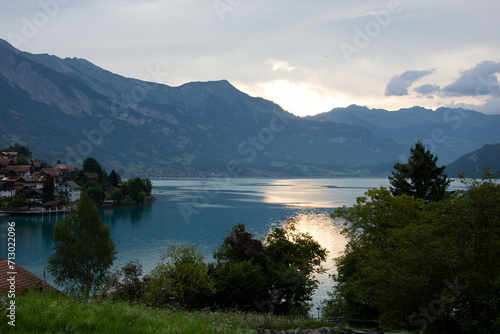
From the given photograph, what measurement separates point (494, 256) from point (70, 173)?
155 meters

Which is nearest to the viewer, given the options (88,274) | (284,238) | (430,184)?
(284,238)

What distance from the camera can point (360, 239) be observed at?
30484 mm

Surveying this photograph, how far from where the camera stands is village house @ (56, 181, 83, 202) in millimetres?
126062

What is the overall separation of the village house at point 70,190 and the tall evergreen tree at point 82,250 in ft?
300

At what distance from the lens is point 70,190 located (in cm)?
12725

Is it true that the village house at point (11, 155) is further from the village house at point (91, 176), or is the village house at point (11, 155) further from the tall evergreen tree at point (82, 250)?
the tall evergreen tree at point (82, 250)

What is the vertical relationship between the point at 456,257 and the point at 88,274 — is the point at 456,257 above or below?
above

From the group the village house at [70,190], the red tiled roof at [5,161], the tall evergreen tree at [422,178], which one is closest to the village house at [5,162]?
the red tiled roof at [5,161]

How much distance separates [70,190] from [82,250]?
321ft

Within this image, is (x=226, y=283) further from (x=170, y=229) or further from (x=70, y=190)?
(x=70, y=190)

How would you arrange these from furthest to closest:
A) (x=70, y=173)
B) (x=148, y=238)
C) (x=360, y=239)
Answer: (x=70, y=173)
(x=148, y=238)
(x=360, y=239)

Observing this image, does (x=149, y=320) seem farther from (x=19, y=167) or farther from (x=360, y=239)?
(x=19, y=167)

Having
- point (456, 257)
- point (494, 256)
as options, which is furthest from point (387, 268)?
point (494, 256)

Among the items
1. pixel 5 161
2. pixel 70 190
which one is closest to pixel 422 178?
pixel 70 190
